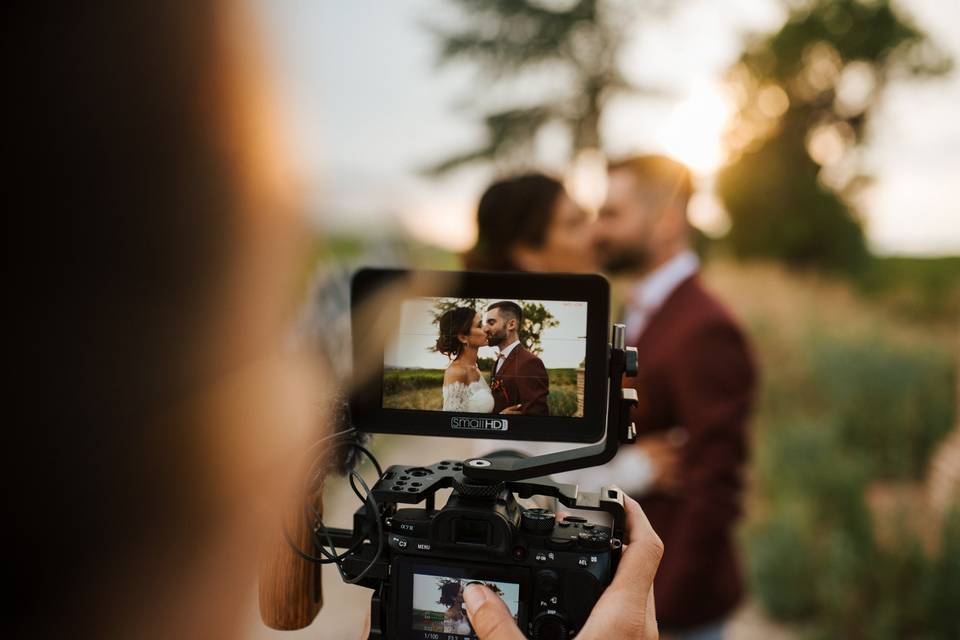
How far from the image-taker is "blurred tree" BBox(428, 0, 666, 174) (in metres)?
7.44

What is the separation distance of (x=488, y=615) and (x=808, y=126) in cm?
1264

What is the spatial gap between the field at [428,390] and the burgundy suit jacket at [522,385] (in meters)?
0.01

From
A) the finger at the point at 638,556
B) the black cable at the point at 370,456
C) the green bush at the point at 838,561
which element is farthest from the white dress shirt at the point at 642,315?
the green bush at the point at 838,561

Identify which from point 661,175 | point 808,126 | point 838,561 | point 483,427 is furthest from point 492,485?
point 808,126

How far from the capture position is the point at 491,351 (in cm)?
80

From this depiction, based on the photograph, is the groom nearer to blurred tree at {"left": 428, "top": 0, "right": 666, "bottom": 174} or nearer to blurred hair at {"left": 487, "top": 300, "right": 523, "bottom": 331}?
blurred hair at {"left": 487, "top": 300, "right": 523, "bottom": 331}

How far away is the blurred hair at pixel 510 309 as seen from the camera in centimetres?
79

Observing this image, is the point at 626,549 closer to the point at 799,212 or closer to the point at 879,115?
the point at 879,115

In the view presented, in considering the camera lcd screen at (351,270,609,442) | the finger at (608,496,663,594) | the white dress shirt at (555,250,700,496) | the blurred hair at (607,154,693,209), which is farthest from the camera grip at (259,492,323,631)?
the blurred hair at (607,154,693,209)

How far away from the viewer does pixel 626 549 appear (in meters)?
0.86

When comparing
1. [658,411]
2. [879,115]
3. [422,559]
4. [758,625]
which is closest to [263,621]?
[422,559]

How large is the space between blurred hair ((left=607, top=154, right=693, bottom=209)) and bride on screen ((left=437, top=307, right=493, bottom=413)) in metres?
1.82

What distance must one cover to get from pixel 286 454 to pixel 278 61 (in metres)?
0.45

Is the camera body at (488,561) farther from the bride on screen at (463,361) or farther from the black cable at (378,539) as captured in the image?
the bride on screen at (463,361)
